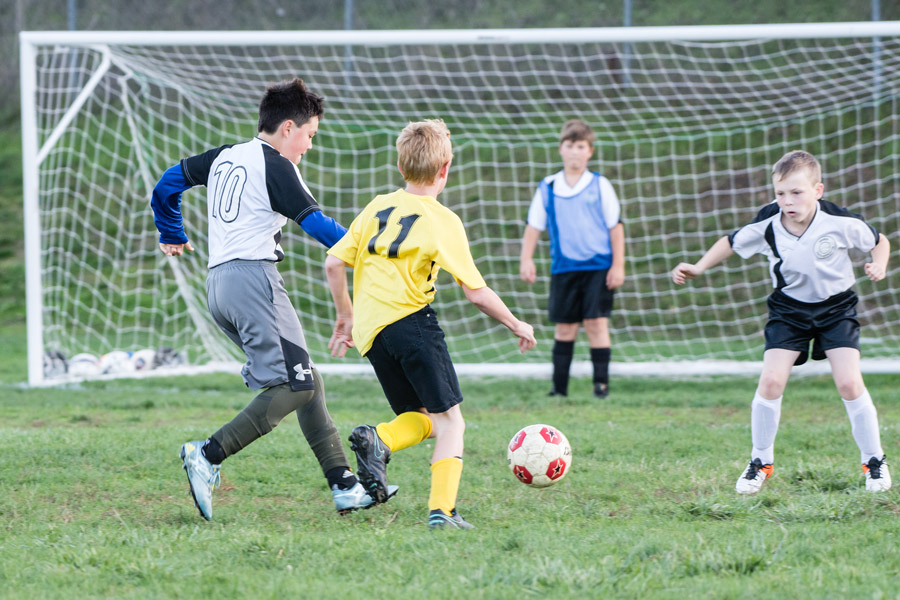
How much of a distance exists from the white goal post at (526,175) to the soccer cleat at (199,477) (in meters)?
4.80

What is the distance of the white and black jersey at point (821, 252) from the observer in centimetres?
399

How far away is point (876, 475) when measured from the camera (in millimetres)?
3918

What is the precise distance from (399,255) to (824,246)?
6.03 ft

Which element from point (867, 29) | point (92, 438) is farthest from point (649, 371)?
point (92, 438)

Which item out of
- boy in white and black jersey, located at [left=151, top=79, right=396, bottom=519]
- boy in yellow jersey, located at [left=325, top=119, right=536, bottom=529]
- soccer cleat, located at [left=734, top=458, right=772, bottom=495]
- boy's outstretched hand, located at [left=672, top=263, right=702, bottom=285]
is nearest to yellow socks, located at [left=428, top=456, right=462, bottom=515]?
boy in yellow jersey, located at [left=325, top=119, right=536, bottom=529]

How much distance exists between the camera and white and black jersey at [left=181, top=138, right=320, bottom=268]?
362 cm

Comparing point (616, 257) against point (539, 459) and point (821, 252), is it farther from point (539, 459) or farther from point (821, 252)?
point (539, 459)

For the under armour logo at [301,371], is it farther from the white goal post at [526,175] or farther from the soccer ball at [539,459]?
the white goal post at [526,175]

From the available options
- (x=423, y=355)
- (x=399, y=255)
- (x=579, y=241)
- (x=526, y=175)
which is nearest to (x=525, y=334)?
(x=423, y=355)

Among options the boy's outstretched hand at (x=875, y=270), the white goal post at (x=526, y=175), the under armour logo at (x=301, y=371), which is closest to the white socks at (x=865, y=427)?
the boy's outstretched hand at (x=875, y=270)

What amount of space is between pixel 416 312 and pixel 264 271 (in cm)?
64

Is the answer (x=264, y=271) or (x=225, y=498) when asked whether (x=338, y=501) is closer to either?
(x=225, y=498)

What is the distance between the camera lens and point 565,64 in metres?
14.1

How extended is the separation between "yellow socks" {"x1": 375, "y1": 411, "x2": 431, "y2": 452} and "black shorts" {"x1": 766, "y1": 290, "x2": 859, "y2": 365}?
1.56 m
